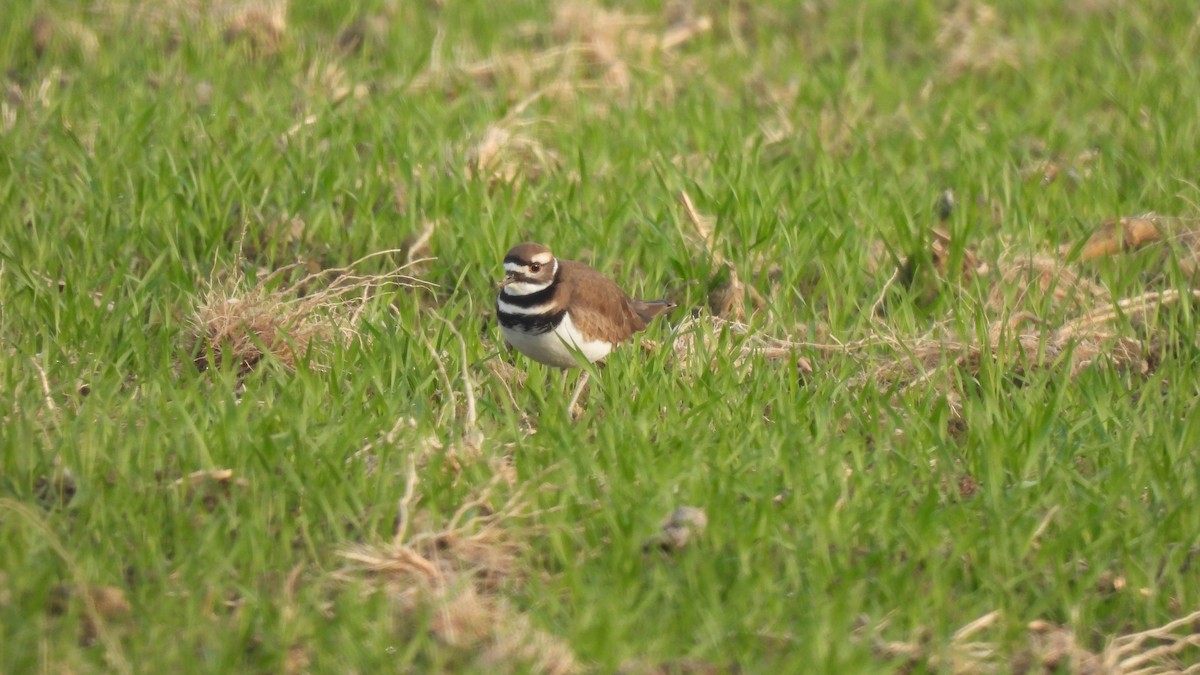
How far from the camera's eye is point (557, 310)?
18.2 ft

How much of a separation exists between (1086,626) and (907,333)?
1953mm

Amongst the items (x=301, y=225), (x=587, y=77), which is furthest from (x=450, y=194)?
(x=587, y=77)

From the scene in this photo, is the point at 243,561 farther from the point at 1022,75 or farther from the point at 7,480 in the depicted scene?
the point at 1022,75

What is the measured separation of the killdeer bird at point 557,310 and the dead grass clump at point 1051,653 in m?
1.66

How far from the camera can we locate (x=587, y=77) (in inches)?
362

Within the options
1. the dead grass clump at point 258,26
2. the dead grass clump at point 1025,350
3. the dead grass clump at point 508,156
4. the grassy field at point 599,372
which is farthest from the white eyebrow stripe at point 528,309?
the dead grass clump at point 258,26

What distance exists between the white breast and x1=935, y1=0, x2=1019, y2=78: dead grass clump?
4697 millimetres

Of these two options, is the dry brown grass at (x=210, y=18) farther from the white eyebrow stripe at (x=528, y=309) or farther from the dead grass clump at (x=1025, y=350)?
the dead grass clump at (x=1025, y=350)

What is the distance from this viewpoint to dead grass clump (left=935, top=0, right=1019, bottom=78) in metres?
9.53

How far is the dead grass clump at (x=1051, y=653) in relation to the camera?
13.5ft

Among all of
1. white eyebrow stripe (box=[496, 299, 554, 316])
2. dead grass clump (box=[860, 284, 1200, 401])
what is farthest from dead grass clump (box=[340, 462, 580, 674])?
dead grass clump (box=[860, 284, 1200, 401])

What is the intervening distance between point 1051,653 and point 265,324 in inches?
120

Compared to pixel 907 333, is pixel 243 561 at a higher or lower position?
higher

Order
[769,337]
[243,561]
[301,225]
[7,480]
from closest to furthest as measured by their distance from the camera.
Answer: [243,561] → [7,480] → [769,337] → [301,225]
